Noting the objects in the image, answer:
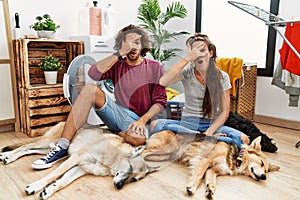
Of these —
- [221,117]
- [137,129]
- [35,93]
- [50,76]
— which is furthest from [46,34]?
[221,117]

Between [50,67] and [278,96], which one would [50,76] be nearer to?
[50,67]

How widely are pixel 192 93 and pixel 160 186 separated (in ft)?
1.89

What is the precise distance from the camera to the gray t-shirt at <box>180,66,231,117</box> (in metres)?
1.53

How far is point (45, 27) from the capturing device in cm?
223

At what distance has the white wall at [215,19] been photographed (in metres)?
2.32

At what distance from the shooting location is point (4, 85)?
2201 millimetres

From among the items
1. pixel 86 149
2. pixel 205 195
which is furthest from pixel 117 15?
pixel 205 195

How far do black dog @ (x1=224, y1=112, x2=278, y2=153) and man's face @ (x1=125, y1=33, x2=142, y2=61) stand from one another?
3.16ft

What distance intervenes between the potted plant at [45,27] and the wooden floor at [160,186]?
1.11 m

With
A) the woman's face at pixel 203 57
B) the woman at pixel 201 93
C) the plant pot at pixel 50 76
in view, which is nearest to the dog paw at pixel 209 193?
the woman at pixel 201 93

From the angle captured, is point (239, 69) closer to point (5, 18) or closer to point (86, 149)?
point (86, 149)

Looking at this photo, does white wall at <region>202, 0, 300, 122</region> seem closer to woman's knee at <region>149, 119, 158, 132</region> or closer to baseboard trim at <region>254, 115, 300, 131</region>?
baseboard trim at <region>254, 115, 300, 131</region>

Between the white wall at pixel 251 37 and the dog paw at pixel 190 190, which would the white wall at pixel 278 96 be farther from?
the dog paw at pixel 190 190

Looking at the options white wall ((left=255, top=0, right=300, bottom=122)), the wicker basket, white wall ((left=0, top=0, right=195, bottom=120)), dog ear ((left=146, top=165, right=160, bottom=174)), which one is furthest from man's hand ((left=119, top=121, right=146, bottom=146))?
white wall ((left=255, top=0, right=300, bottom=122))
